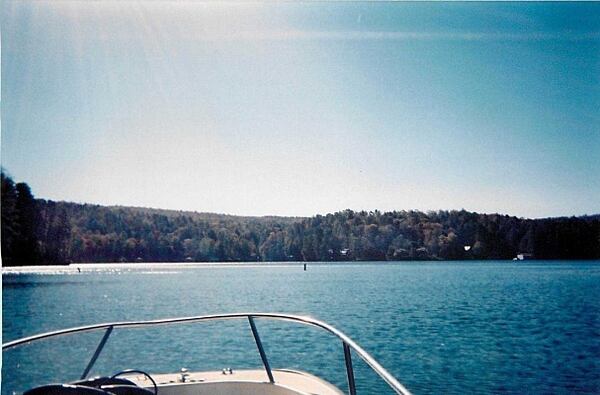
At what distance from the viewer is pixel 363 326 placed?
592 inches

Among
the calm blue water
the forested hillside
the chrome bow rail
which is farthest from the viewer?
the forested hillside

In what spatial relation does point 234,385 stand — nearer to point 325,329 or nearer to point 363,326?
point 325,329

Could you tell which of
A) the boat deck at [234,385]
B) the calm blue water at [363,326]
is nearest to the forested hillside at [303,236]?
the calm blue water at [363,326]

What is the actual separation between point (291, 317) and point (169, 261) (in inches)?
714

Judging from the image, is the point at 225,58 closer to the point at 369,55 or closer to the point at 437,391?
the point at 369,55

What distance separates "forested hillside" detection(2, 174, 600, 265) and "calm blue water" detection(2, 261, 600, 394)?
163cm

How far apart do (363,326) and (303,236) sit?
4.40 meters

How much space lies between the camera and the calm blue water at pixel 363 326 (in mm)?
9938

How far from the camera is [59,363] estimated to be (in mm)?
10469

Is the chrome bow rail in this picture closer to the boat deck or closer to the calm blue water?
the boat deck

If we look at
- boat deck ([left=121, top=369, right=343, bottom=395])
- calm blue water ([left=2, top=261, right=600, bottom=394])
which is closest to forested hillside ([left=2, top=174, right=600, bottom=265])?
A: calm blue water ([left=2, top=261, right=600, bottom=394])

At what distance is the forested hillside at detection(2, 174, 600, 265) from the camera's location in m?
16.0

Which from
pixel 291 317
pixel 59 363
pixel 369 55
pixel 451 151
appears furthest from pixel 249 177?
pixel 291 317

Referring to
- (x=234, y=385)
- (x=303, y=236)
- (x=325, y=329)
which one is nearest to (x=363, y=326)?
(x=303, y=236)
